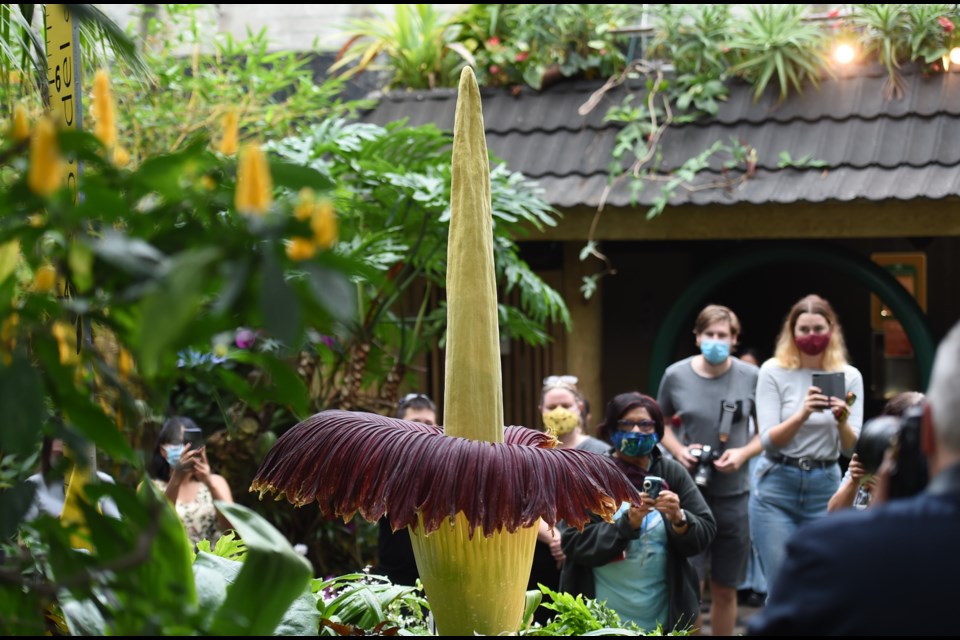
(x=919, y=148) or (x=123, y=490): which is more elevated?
(x=919, y=148)

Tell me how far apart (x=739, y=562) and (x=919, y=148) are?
1.86m

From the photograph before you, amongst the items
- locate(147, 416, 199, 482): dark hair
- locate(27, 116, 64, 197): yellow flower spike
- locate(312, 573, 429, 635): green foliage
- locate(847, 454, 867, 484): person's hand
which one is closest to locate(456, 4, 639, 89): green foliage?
locate(147, 416, 199, 482): dark hair

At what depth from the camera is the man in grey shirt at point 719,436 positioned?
12.6ft

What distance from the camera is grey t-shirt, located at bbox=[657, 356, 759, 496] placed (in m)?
4.07

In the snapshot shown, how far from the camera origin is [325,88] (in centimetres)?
557

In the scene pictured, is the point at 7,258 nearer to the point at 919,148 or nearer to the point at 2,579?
the point at 2,579

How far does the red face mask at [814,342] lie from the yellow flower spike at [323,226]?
3081 mm

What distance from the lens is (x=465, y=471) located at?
1439 millimetres

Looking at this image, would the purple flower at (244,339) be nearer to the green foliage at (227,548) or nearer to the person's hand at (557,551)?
the person's hand at (557,551)

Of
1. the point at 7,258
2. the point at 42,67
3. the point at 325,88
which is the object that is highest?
the point at 325,88

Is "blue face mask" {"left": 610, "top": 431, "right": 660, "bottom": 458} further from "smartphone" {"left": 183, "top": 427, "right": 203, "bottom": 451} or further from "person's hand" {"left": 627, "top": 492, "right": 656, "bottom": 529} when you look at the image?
"smartphone" {"left": 183, "top": 427, "right": 203, "bottom": 451}

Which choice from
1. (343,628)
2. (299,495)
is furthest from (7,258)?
(343,628)

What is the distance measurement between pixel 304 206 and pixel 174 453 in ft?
8.76

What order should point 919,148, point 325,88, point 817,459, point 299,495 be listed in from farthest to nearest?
point 325,88, point 919,148, point 817,459, point 299,495
